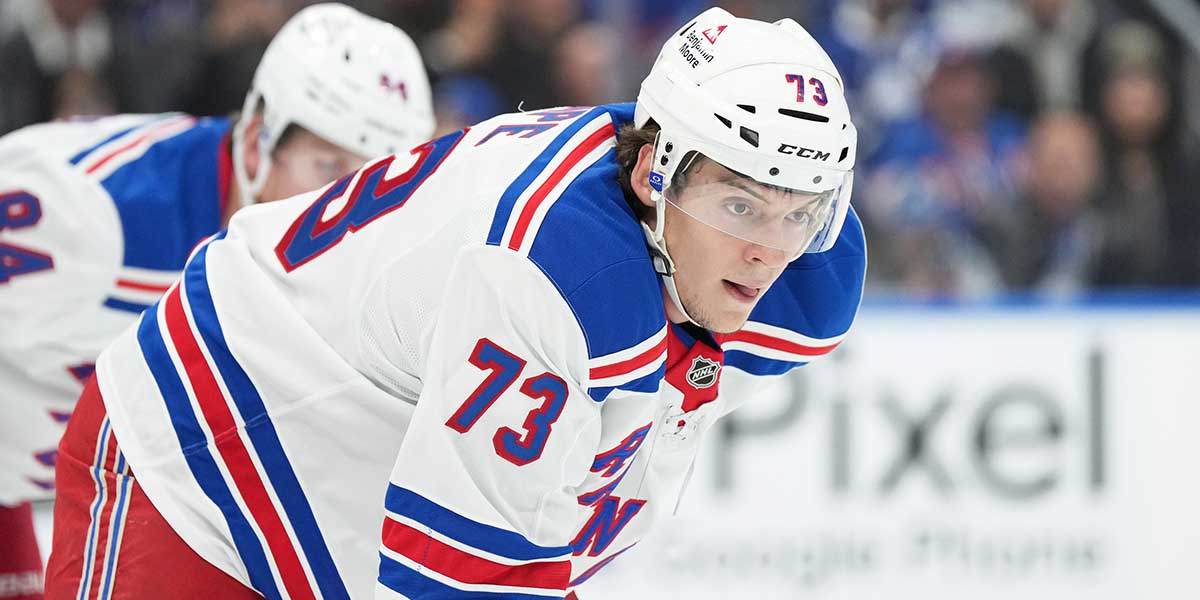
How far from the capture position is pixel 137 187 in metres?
3.39

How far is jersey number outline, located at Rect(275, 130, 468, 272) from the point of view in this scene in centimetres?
234

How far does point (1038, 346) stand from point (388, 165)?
350 centimetres

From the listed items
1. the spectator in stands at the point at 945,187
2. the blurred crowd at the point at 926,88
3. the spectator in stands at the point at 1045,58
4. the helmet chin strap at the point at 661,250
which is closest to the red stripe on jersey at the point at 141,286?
the helmet chin strap at the point at 661,250

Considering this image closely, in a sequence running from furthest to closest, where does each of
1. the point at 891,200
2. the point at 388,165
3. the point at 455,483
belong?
1. the point at 891,200
2. the point at 388,165
3. the point at 455,483

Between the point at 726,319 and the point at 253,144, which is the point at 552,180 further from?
the point at 253,144

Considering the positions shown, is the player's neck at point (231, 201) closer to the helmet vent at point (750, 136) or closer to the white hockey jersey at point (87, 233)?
the white hockey jersey at point (87, 233)

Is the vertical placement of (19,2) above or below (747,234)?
below

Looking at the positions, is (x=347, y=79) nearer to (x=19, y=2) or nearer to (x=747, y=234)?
(x=747, y=234)

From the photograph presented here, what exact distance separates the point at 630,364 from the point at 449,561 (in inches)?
14.1

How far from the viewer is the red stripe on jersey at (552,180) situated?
209cm

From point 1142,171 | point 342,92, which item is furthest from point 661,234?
point 1142,171

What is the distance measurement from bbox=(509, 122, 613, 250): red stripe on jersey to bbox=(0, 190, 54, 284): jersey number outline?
1589 millimetres

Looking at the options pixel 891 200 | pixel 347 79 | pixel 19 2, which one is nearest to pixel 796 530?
pixel 891 200

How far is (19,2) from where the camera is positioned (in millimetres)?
6914
